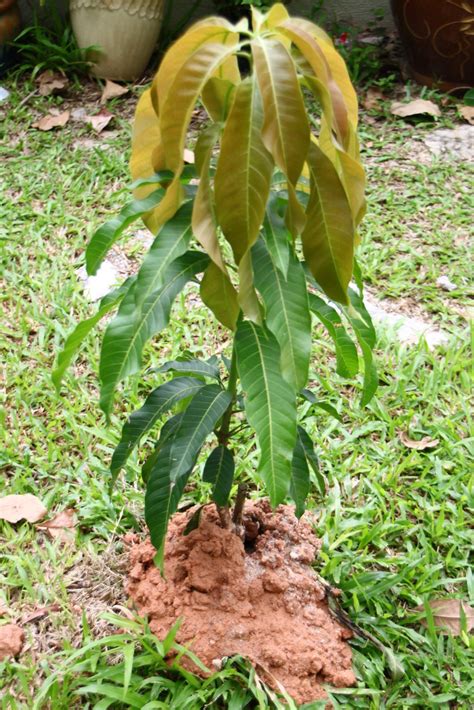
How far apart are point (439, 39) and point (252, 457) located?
2.77 meters

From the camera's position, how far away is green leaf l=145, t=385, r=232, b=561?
143 centimetres

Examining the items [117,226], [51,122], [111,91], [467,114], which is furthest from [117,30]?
[117,226]

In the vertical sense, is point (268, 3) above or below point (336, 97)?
below

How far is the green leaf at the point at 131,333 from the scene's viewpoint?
124cm

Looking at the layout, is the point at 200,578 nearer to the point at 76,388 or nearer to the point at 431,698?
the point at 431,698

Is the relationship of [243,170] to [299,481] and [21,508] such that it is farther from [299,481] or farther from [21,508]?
[21,508]

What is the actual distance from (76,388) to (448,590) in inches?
50.2

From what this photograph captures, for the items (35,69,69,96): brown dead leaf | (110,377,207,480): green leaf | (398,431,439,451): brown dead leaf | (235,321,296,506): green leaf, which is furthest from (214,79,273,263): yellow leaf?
(35,69,69,96): brown dead leaf

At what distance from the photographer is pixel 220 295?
123cm

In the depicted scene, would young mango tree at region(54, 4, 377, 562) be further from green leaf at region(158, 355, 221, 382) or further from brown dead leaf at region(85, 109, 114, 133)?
brown dead leaf at region(85, 109, 114, 133)

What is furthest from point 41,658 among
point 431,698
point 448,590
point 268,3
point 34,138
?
point 268,3

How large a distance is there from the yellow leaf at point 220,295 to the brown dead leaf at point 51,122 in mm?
2792

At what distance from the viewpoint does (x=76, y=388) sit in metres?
2.40

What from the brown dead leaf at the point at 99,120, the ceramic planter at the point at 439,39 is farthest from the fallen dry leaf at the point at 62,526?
the ceramic planter at the point at 439,39
